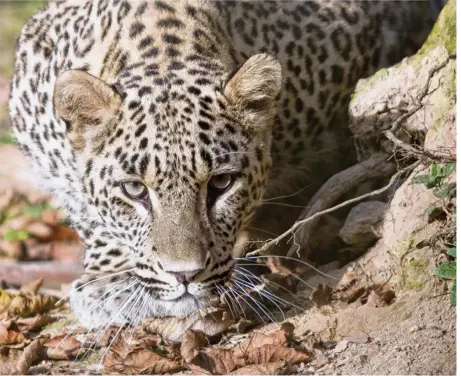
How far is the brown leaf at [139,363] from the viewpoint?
18.4 ft

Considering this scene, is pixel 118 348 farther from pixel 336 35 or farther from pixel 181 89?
pixel 336 35

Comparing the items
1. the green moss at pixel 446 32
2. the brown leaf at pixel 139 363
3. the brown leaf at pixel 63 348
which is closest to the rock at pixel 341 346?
the brown leaf at pixel 139 363

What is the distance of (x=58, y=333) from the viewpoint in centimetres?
664

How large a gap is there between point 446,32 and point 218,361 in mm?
2824

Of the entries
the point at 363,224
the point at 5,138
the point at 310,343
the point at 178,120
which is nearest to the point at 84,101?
the point at 178,120

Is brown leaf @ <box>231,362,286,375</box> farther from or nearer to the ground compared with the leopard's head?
nearer to the ground

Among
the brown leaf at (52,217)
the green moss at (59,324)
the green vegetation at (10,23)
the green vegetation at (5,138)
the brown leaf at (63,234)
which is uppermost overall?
the green vegetation at (10,23)

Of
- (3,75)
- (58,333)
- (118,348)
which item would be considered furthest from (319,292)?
(3,75)

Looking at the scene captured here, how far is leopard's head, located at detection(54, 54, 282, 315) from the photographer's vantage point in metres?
5.45

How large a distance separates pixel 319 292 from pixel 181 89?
1.66m

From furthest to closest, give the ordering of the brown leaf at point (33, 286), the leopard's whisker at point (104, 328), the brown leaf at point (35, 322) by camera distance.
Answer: the brown leaf at point (33, 286) → the brown leaf at point (35, 322) → the leopard's whisker at point (104, 328)

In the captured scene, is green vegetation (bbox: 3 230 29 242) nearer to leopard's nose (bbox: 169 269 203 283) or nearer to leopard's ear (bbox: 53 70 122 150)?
leopard's ear (bbox: 53 70 122 150)

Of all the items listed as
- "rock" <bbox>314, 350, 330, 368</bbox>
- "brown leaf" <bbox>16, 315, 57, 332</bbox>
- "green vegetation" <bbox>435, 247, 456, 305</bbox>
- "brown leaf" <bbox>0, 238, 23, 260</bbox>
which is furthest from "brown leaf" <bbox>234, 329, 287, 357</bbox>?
"brown leaf" <bbox>0, 238, 23, 260</bbox>

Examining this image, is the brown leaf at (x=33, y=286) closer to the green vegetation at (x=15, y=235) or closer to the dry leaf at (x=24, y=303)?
the dry leaf at (x=24, y=303)
